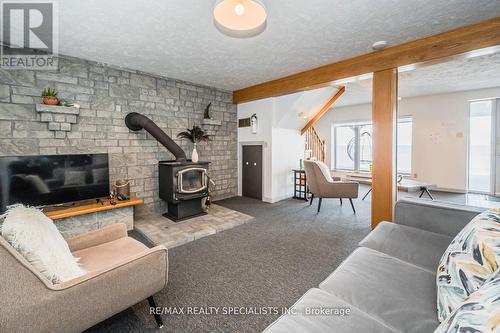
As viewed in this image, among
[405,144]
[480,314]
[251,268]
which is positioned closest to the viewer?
[480,314]

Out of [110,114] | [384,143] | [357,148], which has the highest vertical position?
[110,114]

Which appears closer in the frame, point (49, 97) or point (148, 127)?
point (49, 97)

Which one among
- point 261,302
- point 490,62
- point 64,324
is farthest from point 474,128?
point 64,324

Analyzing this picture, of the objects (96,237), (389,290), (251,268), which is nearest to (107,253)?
(96,237)

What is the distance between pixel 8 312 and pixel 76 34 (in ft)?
9.15

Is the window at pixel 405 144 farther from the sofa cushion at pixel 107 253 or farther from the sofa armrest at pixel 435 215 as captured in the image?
the sofa cushion at pixel 107 253

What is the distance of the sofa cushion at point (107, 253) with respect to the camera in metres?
1.56

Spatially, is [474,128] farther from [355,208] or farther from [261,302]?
[261,302]

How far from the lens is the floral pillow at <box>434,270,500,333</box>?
528 millimetres

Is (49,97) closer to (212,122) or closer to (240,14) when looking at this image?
(212,122)

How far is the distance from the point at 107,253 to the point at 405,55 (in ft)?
12.8

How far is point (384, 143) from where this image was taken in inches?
119

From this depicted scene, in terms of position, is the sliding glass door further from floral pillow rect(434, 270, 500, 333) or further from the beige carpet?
floral pillow rect(434, 270, 500, 333)

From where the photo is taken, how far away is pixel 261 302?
1.74 metres
